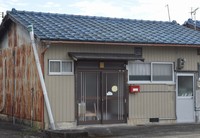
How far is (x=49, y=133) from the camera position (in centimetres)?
1374

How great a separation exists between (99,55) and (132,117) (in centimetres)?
283

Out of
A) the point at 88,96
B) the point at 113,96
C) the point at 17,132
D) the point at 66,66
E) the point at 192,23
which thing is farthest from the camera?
the point at 192,23

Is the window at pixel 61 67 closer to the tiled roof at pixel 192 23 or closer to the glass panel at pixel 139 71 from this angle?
the glass panel at pixel 139 71

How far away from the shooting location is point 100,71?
1611 cm

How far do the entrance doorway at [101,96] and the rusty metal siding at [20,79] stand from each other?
1576 millimetres

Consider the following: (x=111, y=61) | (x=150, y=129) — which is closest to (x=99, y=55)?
(x=111, y=61)

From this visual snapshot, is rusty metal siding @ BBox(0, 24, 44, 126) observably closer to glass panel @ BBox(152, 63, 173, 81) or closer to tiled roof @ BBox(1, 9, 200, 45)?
tiled roof @ BBox(1, 9, 200, 45)

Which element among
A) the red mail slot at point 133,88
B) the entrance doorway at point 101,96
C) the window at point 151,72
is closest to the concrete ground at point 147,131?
the entrance doorway at point 101,96

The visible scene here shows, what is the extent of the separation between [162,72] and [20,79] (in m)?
5.77

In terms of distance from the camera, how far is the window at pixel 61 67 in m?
15.2

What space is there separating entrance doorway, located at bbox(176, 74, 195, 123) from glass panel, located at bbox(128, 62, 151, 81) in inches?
58.7

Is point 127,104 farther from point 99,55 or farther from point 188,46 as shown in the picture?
point 188,46

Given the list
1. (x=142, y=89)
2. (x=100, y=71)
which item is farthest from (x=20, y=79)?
(x=142, y=89)

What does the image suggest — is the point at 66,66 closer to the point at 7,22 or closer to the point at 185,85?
the point at 7,22
